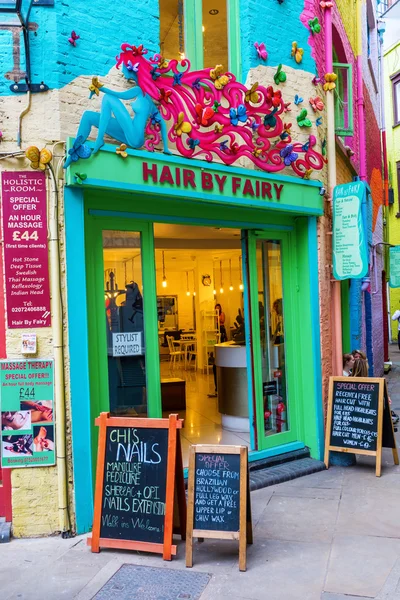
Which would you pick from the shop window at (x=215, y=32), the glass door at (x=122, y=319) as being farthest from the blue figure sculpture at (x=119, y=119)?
the shop window at (x=215, y=32)

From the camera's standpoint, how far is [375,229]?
13.4 m

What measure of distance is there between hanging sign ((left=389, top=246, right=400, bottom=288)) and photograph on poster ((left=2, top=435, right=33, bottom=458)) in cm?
1147

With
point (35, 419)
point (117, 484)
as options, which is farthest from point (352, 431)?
point (35, 419)

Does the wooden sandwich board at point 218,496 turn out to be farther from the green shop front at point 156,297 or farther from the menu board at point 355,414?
the menu board at point 355,414

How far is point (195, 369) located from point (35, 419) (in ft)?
35.7

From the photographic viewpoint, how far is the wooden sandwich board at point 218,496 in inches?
169

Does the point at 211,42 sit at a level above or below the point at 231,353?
above

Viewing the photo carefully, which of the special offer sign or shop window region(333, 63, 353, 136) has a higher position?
shop window region(333, 63, 353, 136)

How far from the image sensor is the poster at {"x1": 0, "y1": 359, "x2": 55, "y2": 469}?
4957 mm

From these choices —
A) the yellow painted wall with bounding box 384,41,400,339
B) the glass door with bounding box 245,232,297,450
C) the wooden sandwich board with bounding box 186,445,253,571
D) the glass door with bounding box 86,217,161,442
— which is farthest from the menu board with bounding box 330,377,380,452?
the yellow painted wall with bounding box 384,41,400,339

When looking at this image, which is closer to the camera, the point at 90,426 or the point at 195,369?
the point at 90,426

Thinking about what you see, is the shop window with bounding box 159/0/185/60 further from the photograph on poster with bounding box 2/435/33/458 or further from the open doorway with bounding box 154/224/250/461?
the photograph on poster with bounding box 2/435/33/458

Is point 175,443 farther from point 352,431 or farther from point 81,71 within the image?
point 81,71

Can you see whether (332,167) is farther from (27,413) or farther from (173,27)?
(27,413)
